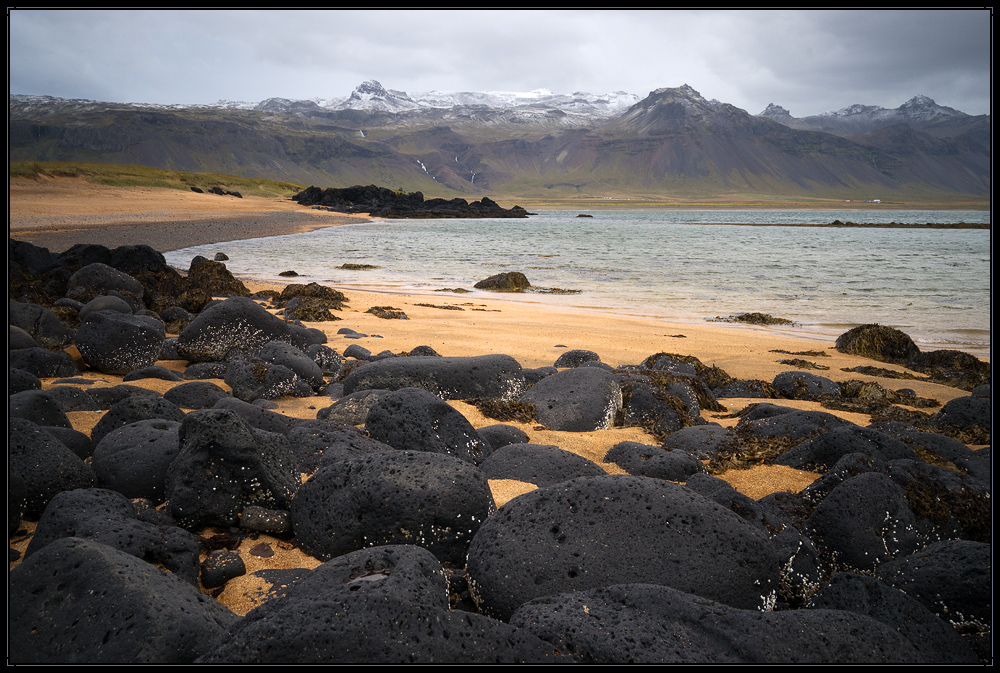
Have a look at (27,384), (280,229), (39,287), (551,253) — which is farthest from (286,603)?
(280,229)

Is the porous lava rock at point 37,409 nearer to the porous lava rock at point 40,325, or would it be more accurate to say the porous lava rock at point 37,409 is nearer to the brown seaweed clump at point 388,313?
the porous lava rock at point 40,325

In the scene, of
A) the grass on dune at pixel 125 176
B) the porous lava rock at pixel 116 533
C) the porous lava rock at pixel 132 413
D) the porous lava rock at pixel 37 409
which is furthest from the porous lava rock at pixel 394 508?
the grass on dune at pixel 125 176

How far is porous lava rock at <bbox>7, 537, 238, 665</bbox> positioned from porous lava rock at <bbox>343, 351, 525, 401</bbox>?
2.94m

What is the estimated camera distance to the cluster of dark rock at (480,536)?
1.72m

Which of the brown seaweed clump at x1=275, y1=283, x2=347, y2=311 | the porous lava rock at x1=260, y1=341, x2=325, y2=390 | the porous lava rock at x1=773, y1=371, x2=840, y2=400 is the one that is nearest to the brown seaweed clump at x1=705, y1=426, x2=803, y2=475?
the porous lava rock at x1=773, y1=371, x2=840, y2=400

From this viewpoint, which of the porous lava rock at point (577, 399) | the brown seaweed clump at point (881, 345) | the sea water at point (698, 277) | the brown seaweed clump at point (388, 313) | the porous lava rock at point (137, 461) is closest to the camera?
the porous lava rock at point (137, 461)

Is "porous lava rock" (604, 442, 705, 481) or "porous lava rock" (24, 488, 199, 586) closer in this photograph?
"porous lava rock" (24, 488, 199, 586)

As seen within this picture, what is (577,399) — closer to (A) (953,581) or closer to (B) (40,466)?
(A) (953,581)

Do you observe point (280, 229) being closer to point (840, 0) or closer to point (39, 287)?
point (39, 287)

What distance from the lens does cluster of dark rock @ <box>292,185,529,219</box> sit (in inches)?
2680

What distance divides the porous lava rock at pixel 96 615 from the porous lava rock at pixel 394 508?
0.65 meters

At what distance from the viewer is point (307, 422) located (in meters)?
3.63

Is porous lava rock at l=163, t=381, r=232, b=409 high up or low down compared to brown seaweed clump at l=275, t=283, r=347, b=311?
down

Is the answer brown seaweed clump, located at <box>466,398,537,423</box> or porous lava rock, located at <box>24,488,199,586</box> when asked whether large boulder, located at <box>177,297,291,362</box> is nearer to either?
brown seaweed clump, located at <box>466,398,537,423</box>
